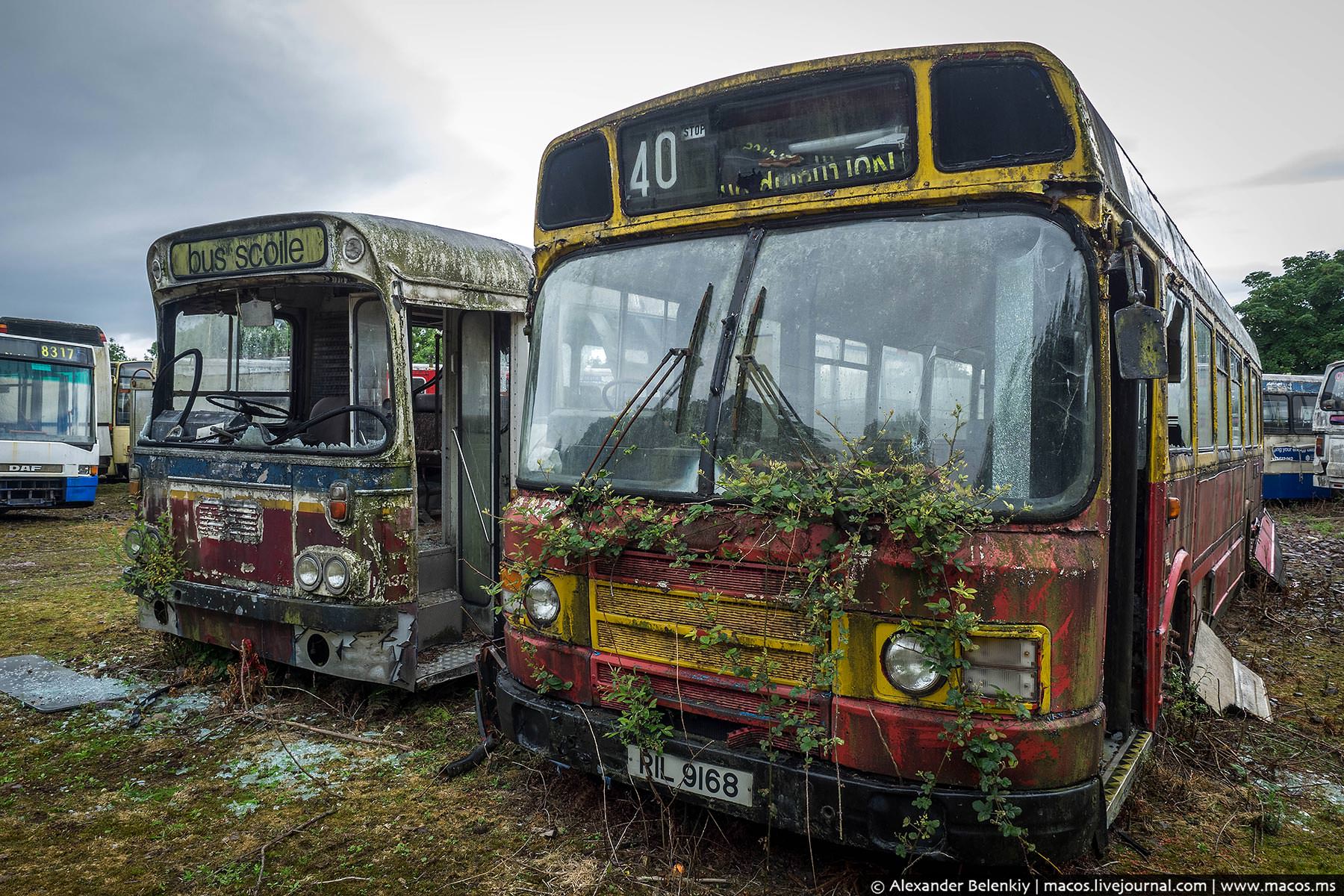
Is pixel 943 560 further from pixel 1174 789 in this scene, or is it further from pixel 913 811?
pixel 1174 789

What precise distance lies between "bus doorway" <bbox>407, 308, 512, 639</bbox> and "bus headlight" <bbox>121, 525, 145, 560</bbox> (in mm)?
1764

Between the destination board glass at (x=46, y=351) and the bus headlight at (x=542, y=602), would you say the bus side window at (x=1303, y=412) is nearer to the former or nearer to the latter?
the bus headlight at (x=542, y=602)

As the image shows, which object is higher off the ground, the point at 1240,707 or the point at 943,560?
the point at 943,560

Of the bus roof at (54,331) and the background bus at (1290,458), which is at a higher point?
the bus roof at (54,331)

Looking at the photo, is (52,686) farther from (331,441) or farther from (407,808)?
(407,808)

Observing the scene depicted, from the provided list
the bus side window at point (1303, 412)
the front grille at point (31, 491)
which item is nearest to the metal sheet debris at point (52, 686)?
the front grille at point (31, 491)

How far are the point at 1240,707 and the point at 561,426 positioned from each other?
433 centimetres

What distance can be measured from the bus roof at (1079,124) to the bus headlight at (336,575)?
87.8 inches

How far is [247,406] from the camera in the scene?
20.8ft

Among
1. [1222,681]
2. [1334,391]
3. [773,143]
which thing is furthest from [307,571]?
[1334,391]

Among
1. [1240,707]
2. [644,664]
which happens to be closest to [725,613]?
[644,664]

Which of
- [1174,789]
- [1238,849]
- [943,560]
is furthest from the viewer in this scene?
[1174,789]

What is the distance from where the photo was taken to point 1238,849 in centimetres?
388

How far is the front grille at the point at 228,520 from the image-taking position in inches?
220
